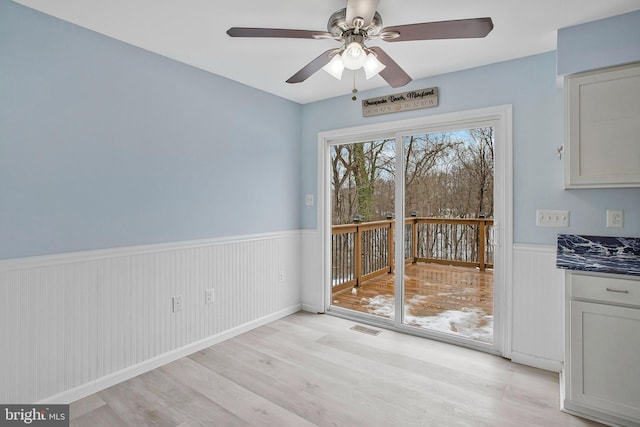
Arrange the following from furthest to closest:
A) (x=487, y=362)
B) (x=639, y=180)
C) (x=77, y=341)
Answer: (x=487, y=362)
(x=77, y=341)
(x=639, y=180)

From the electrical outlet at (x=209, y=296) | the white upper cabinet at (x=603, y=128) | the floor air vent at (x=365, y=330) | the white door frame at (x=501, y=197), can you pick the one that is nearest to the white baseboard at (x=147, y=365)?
the electrical outlet at (x=209, y=296)

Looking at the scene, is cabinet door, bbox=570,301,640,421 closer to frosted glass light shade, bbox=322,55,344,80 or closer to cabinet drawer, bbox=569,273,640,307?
cabinet drawer, bbox=569,273,640,307

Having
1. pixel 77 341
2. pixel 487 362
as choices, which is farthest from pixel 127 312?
pixel 487 362

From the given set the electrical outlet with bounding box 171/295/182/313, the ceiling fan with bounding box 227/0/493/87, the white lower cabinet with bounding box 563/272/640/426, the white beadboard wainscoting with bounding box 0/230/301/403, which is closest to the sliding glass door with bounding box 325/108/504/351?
the white lower cabinet with bounding box 563/272/640/426

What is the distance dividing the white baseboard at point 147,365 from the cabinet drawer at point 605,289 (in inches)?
105

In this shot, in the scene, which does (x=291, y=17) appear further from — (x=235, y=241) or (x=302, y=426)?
(x=302, y=426)

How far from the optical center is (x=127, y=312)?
2.47m

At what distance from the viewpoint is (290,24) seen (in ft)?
7.26

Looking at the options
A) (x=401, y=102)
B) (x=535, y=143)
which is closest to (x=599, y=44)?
(x=535, y=143)

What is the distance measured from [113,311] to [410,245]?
260 centimetres

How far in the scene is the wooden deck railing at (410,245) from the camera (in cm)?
318

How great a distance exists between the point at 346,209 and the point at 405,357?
1.74m

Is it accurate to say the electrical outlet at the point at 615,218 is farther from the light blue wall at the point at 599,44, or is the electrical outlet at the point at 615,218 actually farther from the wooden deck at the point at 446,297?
the wooden deck at the point at 446,297

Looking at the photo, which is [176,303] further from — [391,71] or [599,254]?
[599,254]
